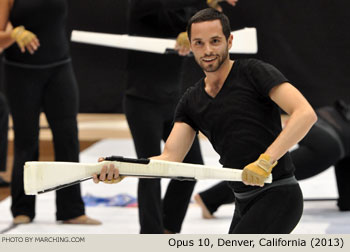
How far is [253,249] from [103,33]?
222 cm

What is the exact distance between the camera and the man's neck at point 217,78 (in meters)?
2.55

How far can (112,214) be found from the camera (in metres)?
4.48

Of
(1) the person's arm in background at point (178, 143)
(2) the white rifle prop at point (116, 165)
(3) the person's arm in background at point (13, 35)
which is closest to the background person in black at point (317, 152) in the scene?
(3) the person's arm in background at point (13, 35)

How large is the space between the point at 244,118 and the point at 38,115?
72.5 inches

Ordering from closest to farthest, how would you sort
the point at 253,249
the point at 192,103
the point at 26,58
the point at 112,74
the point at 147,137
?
1. the point at 253,249
2. the point at 192,103
3. the point at 147,137
4. the point at 26,58
5. the point at 112,74

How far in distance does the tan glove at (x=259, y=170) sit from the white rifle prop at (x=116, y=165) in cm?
4

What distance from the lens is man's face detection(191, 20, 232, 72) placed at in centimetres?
249

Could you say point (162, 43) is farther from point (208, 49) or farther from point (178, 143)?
point (208, 49)

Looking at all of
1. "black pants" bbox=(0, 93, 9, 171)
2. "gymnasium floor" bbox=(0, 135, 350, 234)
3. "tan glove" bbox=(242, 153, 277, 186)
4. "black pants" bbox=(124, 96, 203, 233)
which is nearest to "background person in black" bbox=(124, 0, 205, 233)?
"black pants" bbox=(124, 96, 203, 233)

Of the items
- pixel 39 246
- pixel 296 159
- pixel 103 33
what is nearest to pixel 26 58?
pixel 103 33

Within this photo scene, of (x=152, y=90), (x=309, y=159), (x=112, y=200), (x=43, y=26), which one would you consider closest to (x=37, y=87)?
(x=43, y=26)

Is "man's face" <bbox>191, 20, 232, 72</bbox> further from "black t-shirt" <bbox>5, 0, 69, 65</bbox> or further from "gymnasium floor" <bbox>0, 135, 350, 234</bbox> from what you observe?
"gymnasium floor" <bbox>0, 135, 350, 234</bbox>

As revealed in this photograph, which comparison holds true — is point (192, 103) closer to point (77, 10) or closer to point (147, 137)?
point (147, 137)

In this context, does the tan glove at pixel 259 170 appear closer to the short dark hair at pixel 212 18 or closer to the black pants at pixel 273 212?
the black pants at pixel 273 212
